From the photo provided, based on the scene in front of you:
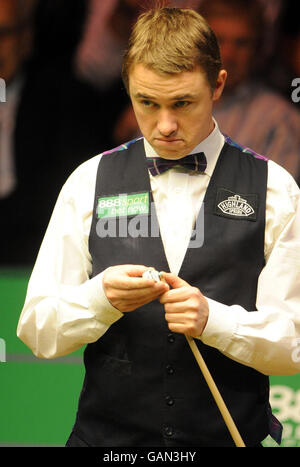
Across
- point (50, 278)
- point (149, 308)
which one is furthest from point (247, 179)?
point (50, 278)

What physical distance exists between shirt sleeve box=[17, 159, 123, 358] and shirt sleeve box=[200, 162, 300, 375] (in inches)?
12.0

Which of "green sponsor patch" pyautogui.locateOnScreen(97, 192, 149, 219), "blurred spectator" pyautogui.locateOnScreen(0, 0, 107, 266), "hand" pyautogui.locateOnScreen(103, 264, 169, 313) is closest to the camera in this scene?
"hand" pyautogui.locateOnScreen(103, 264, 169, 313)

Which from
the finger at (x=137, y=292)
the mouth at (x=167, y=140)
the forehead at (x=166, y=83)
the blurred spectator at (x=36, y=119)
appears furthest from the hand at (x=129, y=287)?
the blurred spectator at (x=36, y=119)

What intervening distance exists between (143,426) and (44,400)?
5.48 feet

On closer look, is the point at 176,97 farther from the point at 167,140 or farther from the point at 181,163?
the point at 181,163

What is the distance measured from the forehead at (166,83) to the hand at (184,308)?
485 millimetres

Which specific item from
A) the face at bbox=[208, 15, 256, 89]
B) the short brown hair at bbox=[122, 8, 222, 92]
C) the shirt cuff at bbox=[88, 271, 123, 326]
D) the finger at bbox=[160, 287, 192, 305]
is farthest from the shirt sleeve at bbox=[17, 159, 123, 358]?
the face at bbox=[208, 15, 256, 89]

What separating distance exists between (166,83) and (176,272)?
0.53 meters

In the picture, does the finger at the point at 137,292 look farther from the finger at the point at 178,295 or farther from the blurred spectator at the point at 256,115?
the blurred spectator at the point at 256,115

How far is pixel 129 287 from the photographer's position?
2020 millimetres

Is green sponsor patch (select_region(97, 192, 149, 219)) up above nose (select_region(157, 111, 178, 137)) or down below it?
below

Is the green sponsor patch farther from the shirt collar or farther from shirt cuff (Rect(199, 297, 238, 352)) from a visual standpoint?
shirt cuff (Rect(199, 297, 238, 352))

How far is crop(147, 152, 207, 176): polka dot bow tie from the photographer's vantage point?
229 centimetres

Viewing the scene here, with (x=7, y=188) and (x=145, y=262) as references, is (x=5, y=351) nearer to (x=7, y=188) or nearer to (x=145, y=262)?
(x=7, y=188)
